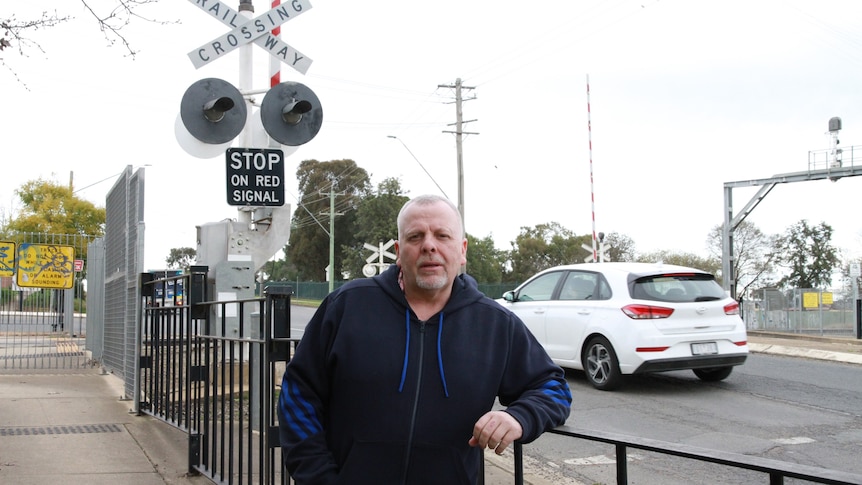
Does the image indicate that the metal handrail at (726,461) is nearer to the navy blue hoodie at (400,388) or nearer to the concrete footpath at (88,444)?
the navy blue hoodie at (400,388)

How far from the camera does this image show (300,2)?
24.0 ft

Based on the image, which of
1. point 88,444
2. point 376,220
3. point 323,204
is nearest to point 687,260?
point 376,220

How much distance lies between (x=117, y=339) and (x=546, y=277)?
582cm

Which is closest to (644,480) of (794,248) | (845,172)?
(845,172)

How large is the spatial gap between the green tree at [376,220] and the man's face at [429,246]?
5824 centimetres

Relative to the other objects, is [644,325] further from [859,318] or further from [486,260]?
[486,260]

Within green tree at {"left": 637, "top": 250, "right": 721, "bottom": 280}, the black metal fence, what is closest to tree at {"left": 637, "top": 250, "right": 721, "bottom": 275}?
green tree at {"left": 637, "top": 250, "right": 721, "bottom": 280}

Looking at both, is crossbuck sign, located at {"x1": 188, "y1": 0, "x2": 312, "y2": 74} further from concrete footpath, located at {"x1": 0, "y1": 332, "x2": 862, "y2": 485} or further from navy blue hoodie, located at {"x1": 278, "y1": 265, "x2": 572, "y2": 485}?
navy blue hoodie, located at {"x1": 278, "y1": 265, "x2": 572, "y2": 485}

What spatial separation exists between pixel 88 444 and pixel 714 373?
7662mm

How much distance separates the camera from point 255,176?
654 centimetres

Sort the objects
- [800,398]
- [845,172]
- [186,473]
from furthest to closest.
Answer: [845,172], [800,398], [186,473]

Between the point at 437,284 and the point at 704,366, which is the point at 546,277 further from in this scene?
the point at 437,284

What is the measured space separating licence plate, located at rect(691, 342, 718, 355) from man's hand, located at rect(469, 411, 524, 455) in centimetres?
777

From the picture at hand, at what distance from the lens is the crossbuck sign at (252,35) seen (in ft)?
23.4
